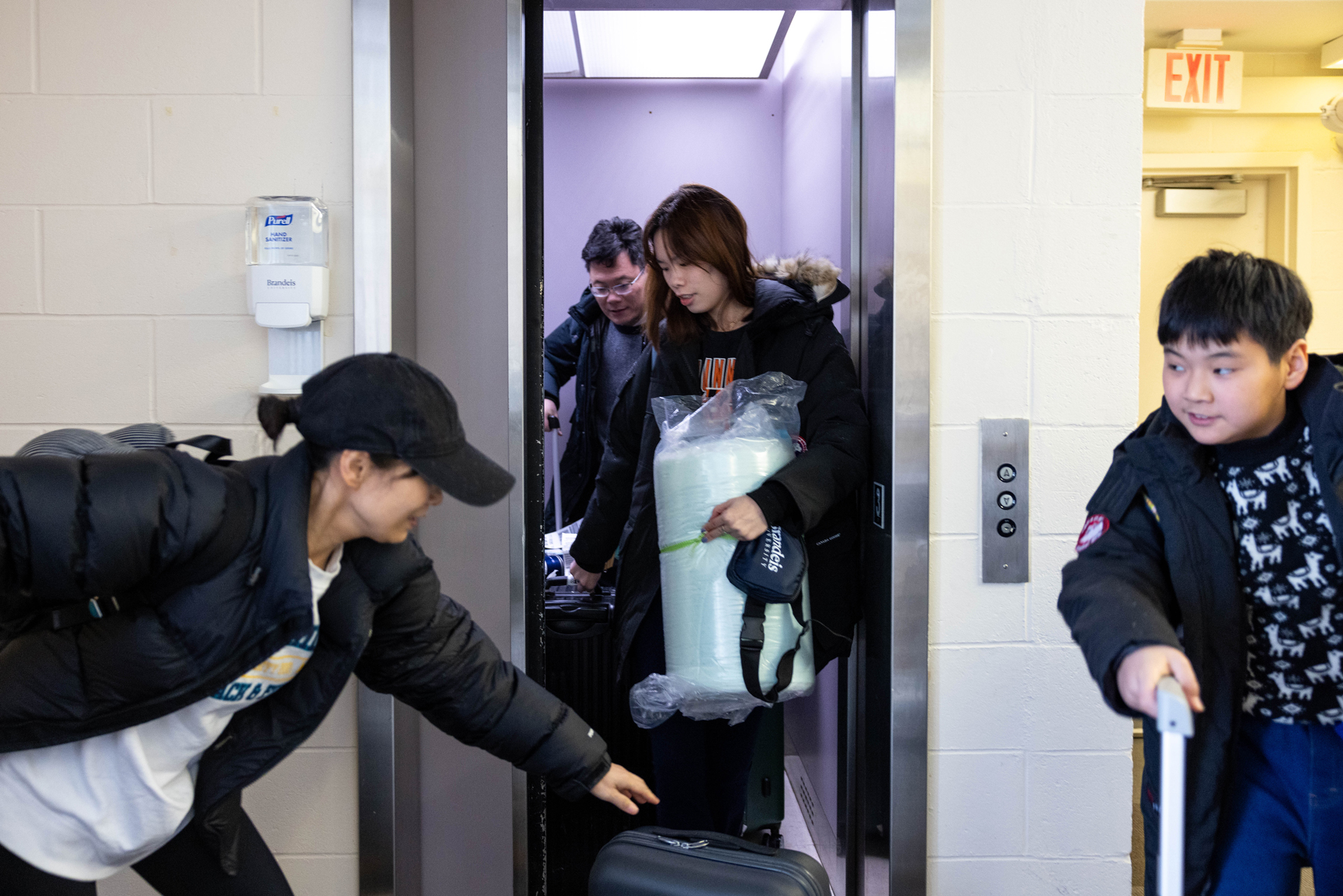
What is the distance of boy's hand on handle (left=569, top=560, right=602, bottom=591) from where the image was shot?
2225 mm

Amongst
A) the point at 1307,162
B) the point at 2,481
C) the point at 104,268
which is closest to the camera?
the point at 2,481

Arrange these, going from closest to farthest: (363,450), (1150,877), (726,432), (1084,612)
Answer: (363,450)
(1084,612)
(1150,877)
(726,432)

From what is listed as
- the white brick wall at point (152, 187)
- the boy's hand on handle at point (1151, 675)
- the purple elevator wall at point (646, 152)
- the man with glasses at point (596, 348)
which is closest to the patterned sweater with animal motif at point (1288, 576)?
the boy's hand on handle at point (1151, 675)

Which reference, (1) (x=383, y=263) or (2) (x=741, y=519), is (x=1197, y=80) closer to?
(2) (x=741, y=519)

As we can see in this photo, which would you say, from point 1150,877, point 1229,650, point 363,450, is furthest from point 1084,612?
point 363,450

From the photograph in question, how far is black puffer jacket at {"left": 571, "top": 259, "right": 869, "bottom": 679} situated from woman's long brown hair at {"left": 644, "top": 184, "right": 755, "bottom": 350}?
0.04 m

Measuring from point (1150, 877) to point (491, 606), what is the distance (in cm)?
123

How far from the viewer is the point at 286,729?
4.23 feet

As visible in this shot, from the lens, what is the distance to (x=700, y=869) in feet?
5.02

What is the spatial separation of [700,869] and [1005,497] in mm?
831

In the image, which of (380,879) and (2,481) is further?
(380,879)

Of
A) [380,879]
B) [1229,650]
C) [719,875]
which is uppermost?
[1229,650]

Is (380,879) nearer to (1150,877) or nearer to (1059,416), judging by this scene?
(1150,877)

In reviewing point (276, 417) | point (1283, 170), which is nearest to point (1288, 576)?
point (276, 417)
